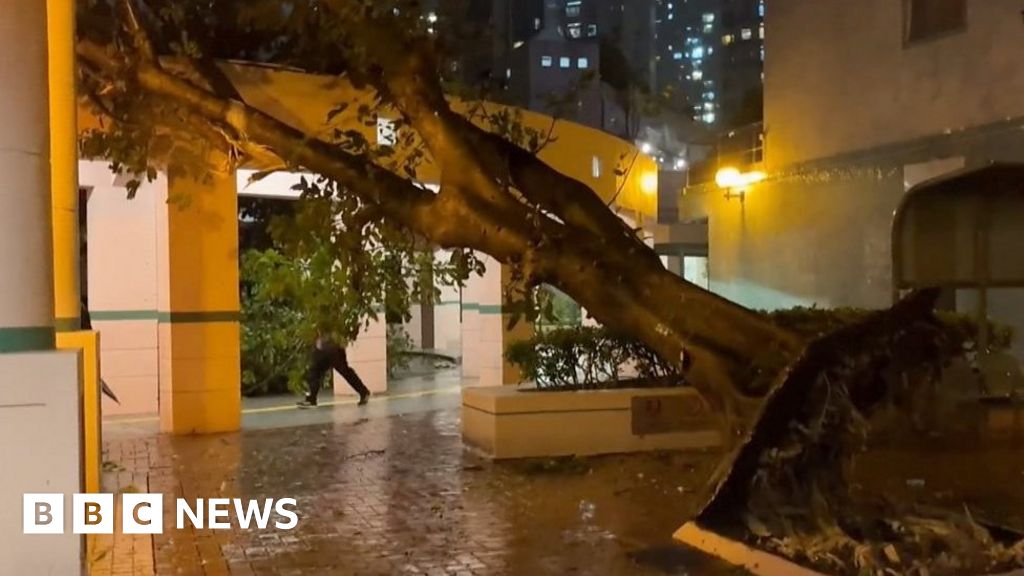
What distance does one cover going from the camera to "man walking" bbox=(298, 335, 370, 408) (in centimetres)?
1412

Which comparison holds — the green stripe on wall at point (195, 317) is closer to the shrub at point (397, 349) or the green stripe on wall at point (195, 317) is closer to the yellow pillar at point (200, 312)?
the yellow pillar at point (200, 312)

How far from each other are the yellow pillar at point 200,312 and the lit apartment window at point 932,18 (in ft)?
28.8

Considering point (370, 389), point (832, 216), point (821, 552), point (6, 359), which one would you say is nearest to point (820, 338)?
point (821, 552)

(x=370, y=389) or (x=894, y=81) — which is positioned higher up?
(x=894, y=81)

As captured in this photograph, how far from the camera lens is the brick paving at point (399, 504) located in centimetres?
675

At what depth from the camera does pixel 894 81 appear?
14297mm

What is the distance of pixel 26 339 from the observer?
4.22 metres

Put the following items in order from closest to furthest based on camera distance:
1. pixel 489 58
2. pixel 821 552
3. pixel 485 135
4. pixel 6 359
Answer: pixel 6 359 < pixel 821 552 < pixel 485 135 < pixel 489 58

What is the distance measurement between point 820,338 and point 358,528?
3415mm

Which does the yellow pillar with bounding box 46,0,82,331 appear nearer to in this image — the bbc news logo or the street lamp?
the bbc news logo

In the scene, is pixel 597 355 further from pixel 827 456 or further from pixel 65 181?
pixel 65 181

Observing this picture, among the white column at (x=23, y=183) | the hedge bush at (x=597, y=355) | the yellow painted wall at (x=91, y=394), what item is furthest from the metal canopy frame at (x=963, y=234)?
the white column at (x=23, y=183)

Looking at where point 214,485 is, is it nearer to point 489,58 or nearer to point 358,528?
point 358,528

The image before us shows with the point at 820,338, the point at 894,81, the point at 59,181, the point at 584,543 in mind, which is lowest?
the point at 584,543
